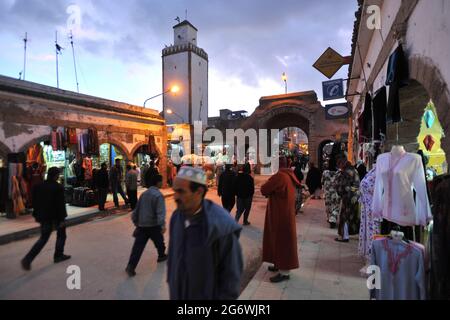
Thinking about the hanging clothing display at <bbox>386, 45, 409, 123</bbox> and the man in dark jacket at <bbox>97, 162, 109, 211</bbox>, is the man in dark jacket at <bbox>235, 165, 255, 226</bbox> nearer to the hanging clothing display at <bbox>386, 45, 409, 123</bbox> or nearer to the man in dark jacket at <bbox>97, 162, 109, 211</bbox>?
the hanging clothing display at <bbox>386, 45, 409, 123</bbox>

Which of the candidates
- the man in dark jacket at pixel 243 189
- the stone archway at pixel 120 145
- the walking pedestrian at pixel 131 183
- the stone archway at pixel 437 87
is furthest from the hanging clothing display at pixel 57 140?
the stone archway at pixel 437 87

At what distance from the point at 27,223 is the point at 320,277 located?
7.68 metres

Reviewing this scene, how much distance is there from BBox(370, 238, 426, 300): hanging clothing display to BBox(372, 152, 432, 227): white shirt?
50 cm

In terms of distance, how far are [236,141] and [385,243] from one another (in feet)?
78.4

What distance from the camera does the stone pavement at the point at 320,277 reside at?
3664mm

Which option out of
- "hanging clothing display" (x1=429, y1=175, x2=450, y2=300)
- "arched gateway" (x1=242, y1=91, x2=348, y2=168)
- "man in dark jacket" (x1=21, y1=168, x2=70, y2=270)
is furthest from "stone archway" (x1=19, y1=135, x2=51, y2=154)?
"arched gateway" (x1=242, y1=91, x2=348, y2=168)

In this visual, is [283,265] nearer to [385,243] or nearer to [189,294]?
[385,243]

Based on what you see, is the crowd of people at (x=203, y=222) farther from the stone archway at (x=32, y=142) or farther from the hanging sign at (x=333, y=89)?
the hanging sign at (x=333, y=89)

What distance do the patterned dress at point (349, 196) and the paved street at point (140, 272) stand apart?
Result: 1.46 feet

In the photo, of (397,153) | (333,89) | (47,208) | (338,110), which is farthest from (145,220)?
(338,110)

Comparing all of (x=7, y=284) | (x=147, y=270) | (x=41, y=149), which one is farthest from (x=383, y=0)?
(x=41, y=149)

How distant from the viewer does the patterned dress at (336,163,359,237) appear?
5664 millimetres

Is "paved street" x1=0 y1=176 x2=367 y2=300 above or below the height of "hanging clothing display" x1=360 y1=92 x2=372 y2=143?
below
